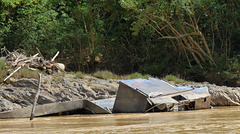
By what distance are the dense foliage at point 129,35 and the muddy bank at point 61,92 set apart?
5682mm

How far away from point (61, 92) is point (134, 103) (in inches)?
147

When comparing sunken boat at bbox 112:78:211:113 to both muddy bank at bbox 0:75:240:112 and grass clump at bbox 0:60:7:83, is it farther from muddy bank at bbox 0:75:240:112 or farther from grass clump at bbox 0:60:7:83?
grass clump at bbox 0:60:7:83

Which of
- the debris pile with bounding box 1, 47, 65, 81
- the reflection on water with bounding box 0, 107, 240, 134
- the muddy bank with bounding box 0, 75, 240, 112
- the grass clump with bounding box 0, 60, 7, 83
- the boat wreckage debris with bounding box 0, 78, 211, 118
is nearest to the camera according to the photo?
the reflection on water with bounding box 0, 107, 240, 134

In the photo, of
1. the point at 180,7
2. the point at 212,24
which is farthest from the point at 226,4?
the point at 180,7

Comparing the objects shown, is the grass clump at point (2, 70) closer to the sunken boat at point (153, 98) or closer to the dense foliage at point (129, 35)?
the sunken boat at point (153, 98)

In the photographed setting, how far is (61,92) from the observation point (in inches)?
564

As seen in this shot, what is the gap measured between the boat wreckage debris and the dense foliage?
8.21 metres

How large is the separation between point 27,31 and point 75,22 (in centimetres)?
360

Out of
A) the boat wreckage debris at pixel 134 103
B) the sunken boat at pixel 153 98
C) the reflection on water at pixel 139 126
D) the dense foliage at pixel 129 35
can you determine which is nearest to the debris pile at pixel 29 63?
the dense foliage at pixel 129 35

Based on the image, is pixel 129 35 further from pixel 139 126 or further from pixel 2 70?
pixel 139 126

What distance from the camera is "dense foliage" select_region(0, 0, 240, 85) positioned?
21.2 meters

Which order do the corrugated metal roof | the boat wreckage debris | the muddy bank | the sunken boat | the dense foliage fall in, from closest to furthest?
the boat wreckage debris → the sunken boat → the corrugated metal roof → the muddy bank → the dense foliage

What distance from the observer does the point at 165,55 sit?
24.0m

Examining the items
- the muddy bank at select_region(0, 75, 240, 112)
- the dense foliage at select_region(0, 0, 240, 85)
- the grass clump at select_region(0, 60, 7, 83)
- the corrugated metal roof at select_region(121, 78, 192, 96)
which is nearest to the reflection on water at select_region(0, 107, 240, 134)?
the corrugated metal roof at select_region(121, 78, 192, 96)
